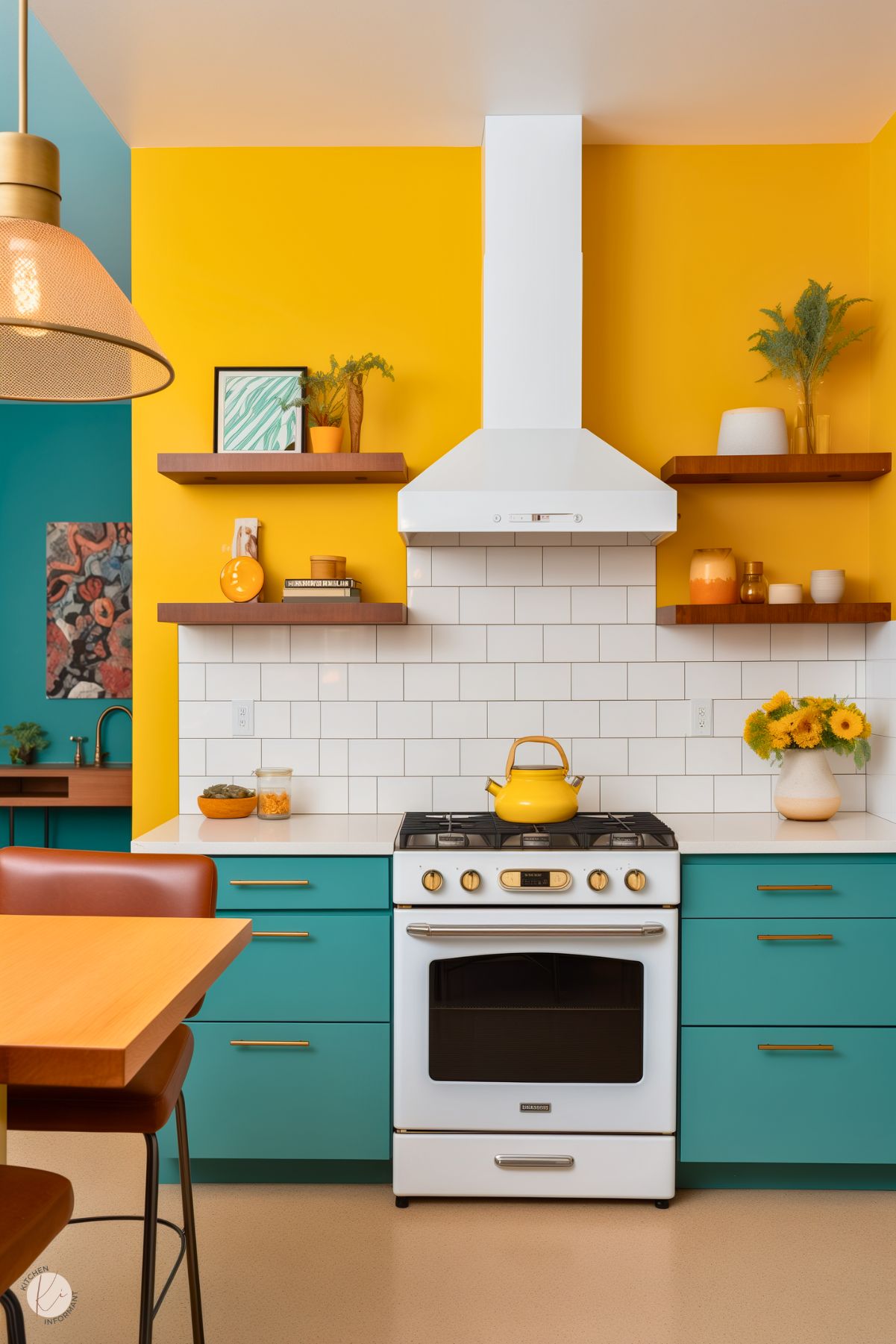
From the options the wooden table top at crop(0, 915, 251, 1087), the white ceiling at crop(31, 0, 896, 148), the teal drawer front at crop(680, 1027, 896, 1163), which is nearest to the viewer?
the wooden table top at crop(0, 915, 251, 1087)

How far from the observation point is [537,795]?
288 cm

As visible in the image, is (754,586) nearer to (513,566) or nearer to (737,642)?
(737,642)

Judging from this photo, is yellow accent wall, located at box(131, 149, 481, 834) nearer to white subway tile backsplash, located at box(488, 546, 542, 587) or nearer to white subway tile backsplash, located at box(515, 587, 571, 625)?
white subway tile backsplash, located at box(488, 546, 542, 587)

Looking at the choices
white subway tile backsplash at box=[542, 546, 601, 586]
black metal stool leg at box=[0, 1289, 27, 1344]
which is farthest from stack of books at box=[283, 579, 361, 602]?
black metal stool leg at box=[0, 1289, 27, 1344]

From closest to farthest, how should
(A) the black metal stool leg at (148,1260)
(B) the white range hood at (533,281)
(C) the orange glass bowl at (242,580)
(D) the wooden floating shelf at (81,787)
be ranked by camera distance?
(A) the black metal stool leg at (148,1260)
(B) the white range hood at (533,281)
(C) the orange glass bowl at (242,580)
(D) the wooden floating shelf at (81,787)

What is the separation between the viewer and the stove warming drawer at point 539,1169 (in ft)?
8.85

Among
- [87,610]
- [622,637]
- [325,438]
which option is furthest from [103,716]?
[622,637]

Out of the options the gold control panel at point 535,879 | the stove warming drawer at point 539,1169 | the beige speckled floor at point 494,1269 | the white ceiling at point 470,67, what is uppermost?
the white ceiling at point 470,67

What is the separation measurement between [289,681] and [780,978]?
66.9 inches

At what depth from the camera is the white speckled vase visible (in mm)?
3016

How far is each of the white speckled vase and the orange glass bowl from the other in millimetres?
1703

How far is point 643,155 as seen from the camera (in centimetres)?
334

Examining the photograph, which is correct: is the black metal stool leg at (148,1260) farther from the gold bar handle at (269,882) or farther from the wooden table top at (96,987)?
the gold bar handle at (269,882)

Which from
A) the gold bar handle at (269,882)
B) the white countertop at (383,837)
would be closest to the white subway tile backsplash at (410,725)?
the white countertop at (383,837)
